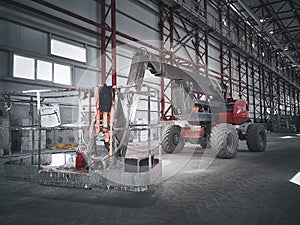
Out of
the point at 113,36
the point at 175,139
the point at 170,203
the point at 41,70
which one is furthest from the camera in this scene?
the point at 113,36

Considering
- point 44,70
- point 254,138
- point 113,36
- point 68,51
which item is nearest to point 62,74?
Answer: point 44,70

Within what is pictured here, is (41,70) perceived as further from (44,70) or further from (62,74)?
(62,74)

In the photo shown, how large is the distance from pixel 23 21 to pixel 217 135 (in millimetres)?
8355

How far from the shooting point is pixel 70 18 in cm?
1082

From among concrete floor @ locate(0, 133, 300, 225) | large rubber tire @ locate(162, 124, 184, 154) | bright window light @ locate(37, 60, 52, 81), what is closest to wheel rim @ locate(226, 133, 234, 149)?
large rubber tire @ locate(162, 124, 184, 154)

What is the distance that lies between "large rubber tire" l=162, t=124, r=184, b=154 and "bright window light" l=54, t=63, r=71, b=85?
17.2 feet

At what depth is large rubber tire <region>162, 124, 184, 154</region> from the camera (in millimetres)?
8727

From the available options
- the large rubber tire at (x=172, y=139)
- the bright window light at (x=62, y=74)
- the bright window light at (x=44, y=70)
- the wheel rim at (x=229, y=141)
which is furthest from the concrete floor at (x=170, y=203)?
the bright window light at (x=62, y=74)

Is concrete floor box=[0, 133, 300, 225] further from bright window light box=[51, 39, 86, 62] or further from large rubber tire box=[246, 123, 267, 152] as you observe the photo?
bright window light box=[51, 39, 86, 62]

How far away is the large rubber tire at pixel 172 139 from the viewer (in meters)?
8.73

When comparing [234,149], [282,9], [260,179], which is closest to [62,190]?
[260,179]

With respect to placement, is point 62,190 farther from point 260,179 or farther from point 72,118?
point 72,118

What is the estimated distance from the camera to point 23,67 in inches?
368

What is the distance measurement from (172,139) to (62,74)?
5.78 m
